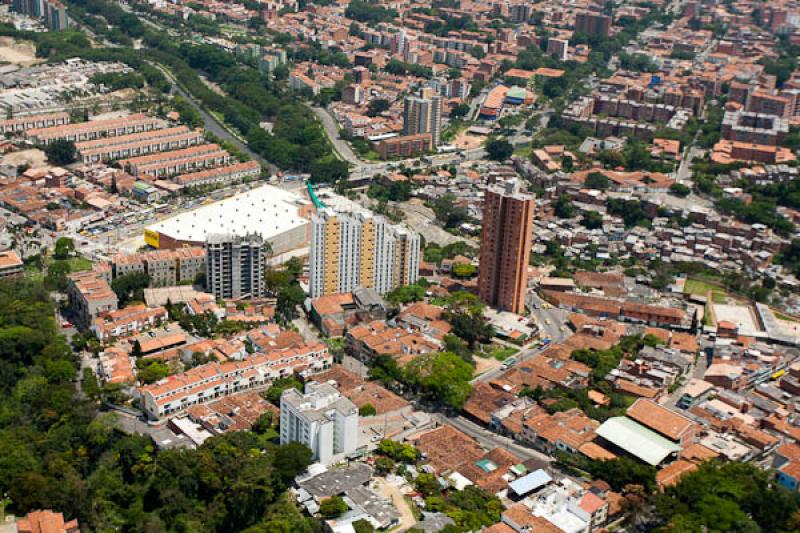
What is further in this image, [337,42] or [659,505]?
[337,42]

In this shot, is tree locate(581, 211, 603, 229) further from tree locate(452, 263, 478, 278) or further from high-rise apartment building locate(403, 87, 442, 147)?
high-rise apartment building locate(403, 87, 442, 147)

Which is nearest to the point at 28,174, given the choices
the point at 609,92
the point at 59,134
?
the point at 59,134

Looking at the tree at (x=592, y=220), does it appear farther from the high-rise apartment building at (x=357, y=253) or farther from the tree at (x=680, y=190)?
the high-rise apartment building at (x=357, y=253)

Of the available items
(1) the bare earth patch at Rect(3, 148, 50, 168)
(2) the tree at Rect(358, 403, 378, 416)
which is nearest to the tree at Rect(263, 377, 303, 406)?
(2) the tree at Rect(358, 403, 378, 416)

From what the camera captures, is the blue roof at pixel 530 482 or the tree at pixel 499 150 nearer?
the blue roof at pixel 530 482

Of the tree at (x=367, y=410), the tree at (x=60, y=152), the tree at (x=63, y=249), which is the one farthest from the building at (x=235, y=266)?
the tree at (x=60, y=152)

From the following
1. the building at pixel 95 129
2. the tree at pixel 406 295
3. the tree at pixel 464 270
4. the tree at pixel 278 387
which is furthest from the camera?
the building at pixel 95 129

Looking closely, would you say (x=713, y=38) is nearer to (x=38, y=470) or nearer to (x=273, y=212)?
(x=273, y=212)
